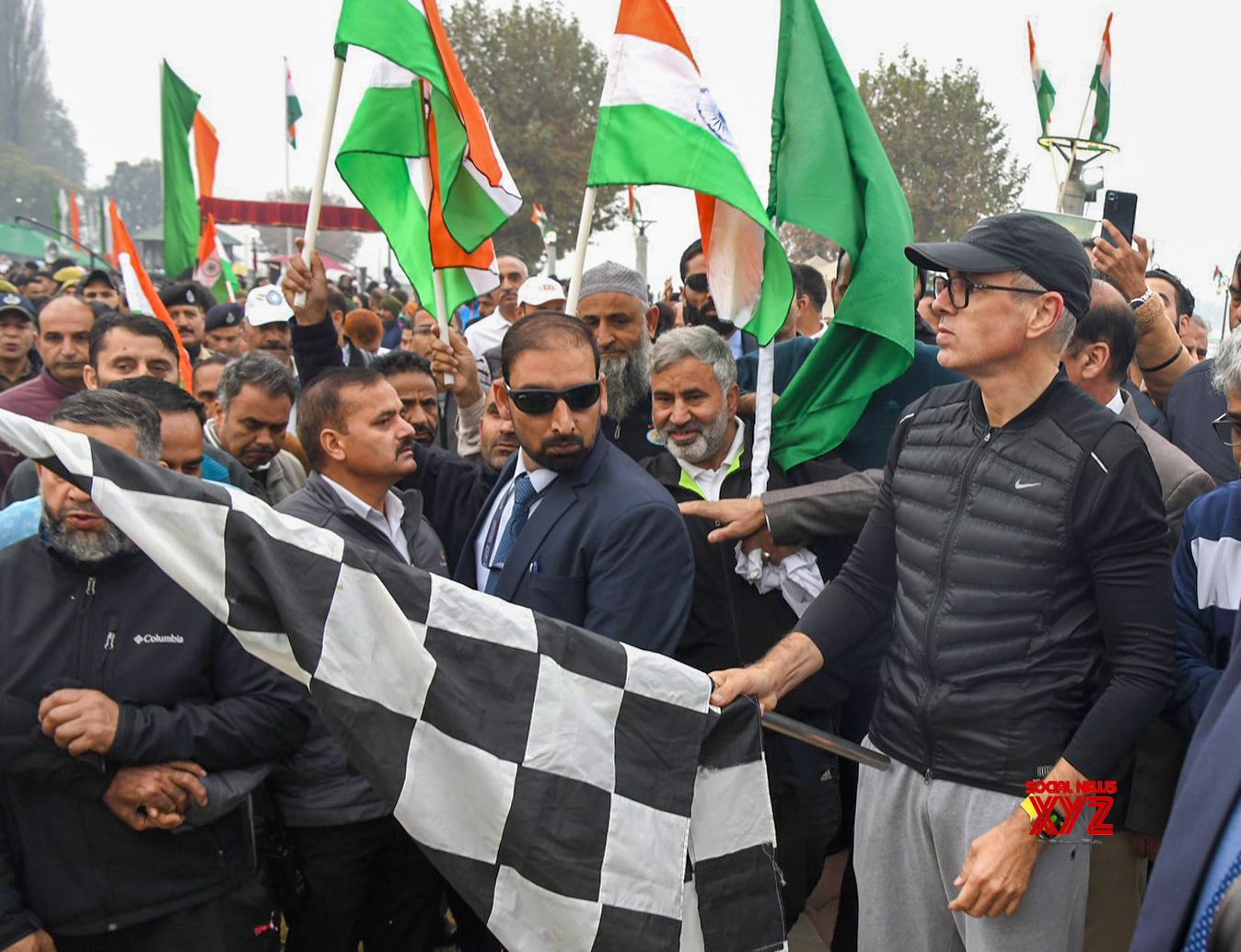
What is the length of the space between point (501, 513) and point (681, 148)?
4.84 feet

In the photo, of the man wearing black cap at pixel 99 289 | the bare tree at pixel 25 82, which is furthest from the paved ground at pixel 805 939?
the bare tree at pixel 25 82

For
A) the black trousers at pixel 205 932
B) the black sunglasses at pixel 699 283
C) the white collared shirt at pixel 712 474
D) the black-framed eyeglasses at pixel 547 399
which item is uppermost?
the black sunglasses at pixel 699 283

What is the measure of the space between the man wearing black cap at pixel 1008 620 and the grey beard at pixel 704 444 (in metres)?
0.96

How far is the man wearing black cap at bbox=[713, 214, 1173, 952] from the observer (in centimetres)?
247

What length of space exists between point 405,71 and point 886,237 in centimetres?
216

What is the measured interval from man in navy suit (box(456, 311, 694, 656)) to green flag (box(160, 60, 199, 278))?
24.3 ft

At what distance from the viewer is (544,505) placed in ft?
10.4

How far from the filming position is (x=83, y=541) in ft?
8.98

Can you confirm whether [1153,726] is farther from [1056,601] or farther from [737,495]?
[737,495]

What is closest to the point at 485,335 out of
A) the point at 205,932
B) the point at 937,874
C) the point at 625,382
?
the point at 625,382

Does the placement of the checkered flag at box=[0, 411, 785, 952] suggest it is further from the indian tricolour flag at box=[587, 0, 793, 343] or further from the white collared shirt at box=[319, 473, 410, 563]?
the indian tricolour flag at box=[587, 0, 793, 343]

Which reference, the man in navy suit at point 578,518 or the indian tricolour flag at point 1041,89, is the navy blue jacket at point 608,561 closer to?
the man in navy suit at point 578,518

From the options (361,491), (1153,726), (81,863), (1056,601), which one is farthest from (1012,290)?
(81,863)

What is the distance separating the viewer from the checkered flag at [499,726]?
2.24m
